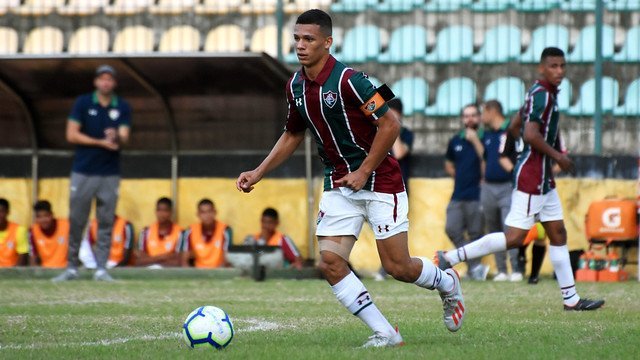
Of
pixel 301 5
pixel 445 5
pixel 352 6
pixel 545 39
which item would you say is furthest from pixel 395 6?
pixel 545 39

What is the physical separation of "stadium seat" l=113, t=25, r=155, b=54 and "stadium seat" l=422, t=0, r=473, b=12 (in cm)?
551

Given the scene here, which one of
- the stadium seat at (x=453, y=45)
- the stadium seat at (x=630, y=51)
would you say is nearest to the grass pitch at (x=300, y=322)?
the stadium seat at (x=630, y=51)

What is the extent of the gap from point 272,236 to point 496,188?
2811 mm

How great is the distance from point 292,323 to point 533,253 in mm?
6012

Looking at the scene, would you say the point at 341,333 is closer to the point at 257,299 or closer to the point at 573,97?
the point at 257,299

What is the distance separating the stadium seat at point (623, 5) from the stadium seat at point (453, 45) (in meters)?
1.93

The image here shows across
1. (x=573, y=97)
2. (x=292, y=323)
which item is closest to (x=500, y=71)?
(x=573, y=97)

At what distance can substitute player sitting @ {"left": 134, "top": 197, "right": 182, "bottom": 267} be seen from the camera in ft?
49.0

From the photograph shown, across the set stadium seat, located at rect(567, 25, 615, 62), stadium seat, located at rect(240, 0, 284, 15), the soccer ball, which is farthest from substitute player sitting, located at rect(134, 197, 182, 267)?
the soccer ball

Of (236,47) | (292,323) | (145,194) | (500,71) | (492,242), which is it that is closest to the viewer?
(292,323)

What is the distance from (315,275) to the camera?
1407 cm

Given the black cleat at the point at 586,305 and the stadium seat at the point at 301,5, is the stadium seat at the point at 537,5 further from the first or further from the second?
the black cleat at the point at 586,305

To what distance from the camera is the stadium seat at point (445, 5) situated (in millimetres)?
16594

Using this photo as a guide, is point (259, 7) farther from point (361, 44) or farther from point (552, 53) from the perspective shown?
point (552, 53)
